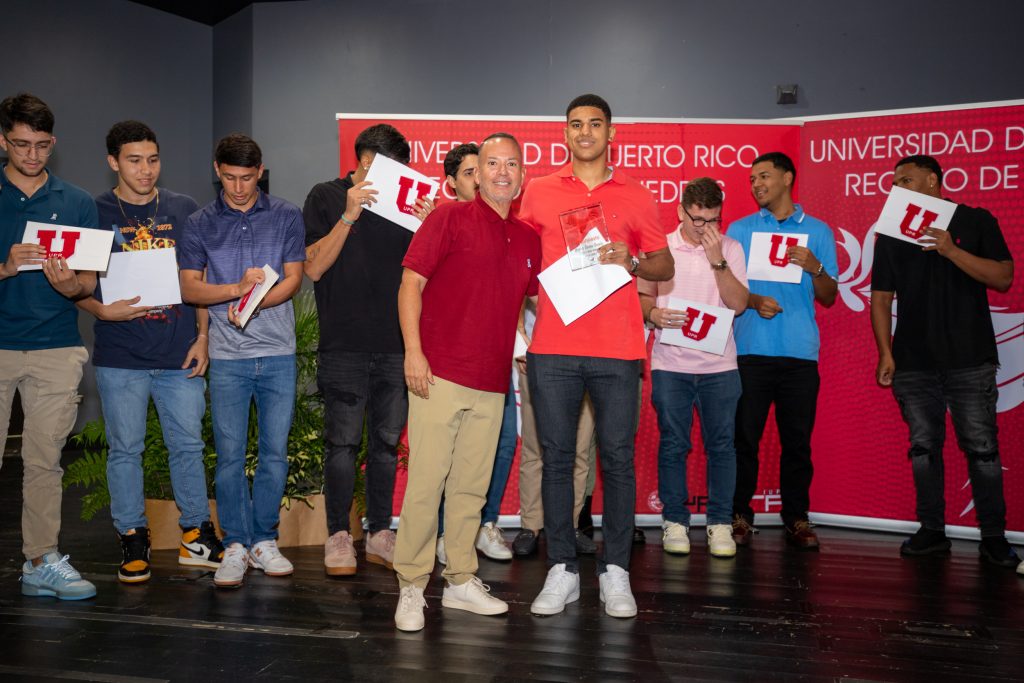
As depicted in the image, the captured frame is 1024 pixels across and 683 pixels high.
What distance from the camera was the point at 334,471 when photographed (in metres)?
3.64

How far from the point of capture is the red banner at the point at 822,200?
14.9 feet

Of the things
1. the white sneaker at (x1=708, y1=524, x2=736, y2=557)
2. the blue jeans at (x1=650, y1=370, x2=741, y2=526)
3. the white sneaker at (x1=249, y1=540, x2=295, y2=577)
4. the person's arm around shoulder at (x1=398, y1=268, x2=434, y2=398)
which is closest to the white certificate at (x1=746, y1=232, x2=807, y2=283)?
the blue jeans at (x1=650, y1=370, x2=741, y2=526)

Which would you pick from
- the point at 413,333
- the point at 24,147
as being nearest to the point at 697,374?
the point at 413,333

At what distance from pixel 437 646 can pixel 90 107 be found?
21.2ft

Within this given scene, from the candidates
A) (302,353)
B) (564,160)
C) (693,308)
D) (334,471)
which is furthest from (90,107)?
(693,308)

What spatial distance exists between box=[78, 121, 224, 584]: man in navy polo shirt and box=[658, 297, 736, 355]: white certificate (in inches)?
81.2

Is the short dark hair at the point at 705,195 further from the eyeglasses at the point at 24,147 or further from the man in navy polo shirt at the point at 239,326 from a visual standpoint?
the eyeglasses at the point at 24,147

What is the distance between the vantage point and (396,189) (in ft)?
11.7

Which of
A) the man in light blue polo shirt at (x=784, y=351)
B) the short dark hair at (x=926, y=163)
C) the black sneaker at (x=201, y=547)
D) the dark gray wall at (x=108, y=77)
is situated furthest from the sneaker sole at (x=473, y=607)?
the dark gray wall at (x=108, y=77)

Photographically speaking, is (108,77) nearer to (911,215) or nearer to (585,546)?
(585,546)

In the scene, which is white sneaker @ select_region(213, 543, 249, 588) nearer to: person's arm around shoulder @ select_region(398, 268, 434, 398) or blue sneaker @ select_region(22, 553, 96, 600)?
blue sneaker @ select_region(22, 553, 96, 600)

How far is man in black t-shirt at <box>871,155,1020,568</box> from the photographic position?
13.2ft

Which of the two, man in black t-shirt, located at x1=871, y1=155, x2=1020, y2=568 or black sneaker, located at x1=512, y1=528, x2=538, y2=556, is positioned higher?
man in black t-shirt, located at x1=871, y1=155, x2=1020, y2=568

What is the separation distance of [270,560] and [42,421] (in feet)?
3.31
